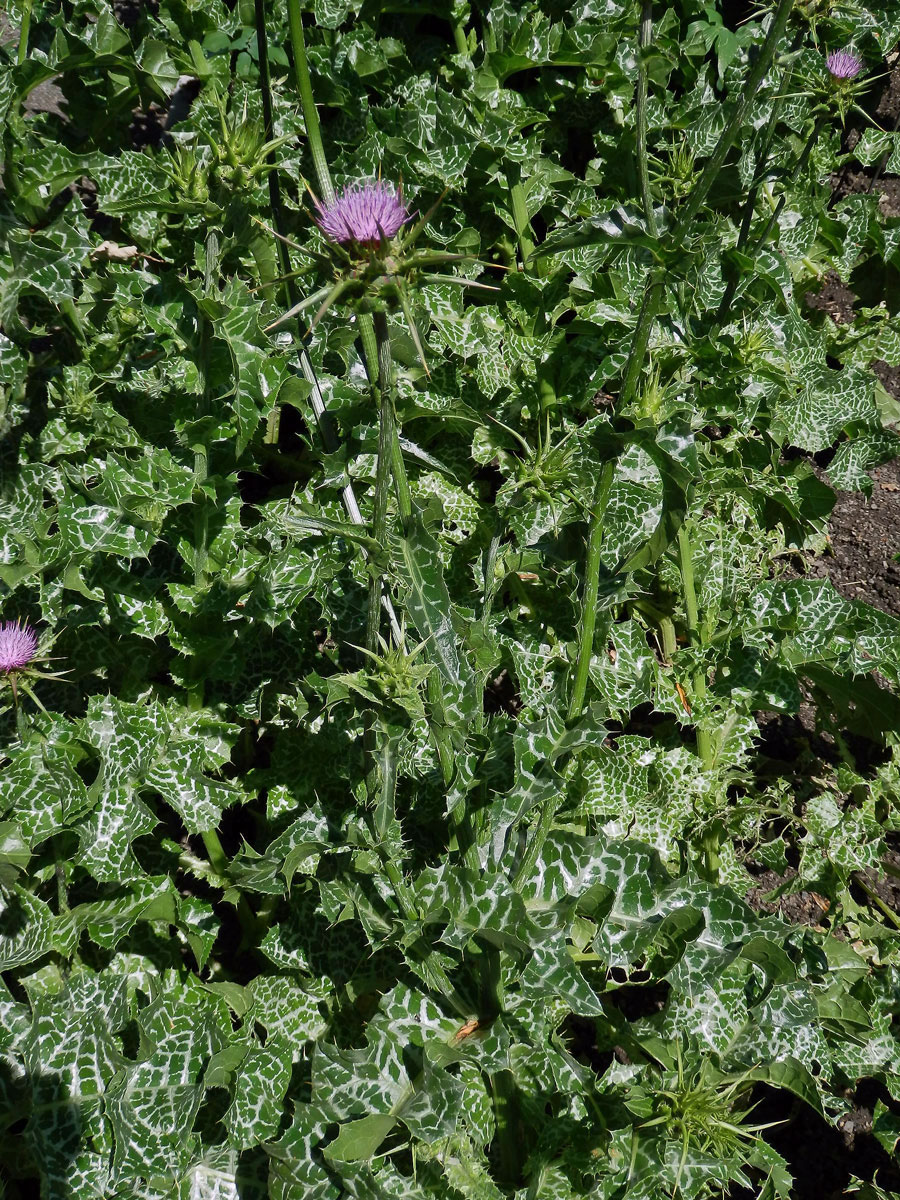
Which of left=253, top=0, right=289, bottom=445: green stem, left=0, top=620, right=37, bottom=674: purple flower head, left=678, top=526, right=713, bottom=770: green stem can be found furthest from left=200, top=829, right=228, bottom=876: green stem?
left=678, top=526, right=713, bottom=770: green stem

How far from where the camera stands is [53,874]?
2576 mm

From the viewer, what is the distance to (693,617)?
128 inches

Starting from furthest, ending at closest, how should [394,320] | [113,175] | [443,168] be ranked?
[443,168] → [113,175] → [394,320]

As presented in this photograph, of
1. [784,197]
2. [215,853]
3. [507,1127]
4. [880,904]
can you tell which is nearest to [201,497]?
[215,853]

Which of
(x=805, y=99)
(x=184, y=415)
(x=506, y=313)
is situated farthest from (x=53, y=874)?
(x=805, y=99)

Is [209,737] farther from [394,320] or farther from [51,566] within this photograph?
[394,320]

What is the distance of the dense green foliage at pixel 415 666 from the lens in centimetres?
222

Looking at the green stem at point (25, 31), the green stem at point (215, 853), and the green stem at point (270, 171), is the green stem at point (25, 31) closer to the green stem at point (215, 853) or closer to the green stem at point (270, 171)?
the green stem at point (270, 171)

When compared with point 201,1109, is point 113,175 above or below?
above

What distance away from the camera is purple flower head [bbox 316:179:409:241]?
162 centimetres

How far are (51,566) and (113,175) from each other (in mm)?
1264

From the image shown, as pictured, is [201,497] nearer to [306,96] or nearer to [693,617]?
[306,96]

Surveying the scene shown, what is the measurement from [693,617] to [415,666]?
5.31ft

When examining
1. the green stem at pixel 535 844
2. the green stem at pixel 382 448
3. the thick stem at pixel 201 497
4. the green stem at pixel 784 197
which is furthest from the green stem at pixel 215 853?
the green stem at pixel 784 197
